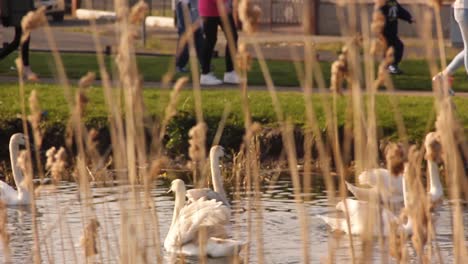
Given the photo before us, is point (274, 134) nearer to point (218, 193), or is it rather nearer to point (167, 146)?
point (167, 146)

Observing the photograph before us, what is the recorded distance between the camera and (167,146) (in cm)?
1298

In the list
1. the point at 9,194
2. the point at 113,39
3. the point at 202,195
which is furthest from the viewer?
the point at 113,39

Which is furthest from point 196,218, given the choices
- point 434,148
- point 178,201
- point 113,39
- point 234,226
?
point 113,39

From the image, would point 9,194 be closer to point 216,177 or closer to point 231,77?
point 216,177

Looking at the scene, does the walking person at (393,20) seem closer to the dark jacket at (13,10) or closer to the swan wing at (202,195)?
the dark jacket at (13,10)

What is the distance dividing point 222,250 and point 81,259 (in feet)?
3.05

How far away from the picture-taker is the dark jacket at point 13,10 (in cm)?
1630

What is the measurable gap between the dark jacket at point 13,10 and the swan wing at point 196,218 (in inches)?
297

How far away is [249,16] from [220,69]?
559 inches

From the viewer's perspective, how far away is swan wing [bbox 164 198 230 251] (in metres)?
8.81

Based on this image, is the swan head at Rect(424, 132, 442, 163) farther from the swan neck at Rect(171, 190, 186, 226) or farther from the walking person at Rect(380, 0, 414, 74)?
the walking person at Rect(380, 0, 414, 74)

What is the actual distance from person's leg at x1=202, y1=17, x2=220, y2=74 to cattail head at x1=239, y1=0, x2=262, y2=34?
11.5 m

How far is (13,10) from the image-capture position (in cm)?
1638

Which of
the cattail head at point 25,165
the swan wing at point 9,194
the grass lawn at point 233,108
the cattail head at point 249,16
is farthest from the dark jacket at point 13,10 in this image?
the cattail head at point 249,16
